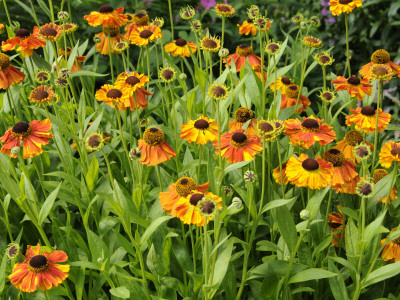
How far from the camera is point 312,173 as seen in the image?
4.02ft

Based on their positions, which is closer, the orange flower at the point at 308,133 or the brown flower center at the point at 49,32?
the orange flower at the point at 308,133

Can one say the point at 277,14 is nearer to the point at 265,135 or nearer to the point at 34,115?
the point at 34,115

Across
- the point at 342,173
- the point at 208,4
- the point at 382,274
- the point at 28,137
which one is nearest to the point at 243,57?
the point at 342,173

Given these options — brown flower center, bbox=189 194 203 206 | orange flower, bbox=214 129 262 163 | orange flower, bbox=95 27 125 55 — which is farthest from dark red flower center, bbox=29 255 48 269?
orange flower, bbox=95 27 125 55

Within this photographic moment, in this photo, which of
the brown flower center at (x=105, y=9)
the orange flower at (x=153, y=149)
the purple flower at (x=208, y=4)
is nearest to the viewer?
the orange flower at (x=153, y=149)

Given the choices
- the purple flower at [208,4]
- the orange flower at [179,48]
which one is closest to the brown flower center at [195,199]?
the orange flower at [179,48]

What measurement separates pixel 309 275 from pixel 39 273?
64 cm

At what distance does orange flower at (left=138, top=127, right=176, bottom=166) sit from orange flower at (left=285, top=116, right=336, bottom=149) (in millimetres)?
327

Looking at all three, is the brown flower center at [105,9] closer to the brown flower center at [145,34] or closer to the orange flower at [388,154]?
the brown flower center at [145,34]

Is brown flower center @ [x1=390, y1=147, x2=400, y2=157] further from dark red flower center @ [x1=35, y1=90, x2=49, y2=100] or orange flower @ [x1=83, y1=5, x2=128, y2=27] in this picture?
orange flower @ [x1=83, y1=5, x2=128, y2=27]

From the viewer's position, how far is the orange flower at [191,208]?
1.10 metres

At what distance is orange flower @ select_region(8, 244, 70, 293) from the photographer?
3.83 feet

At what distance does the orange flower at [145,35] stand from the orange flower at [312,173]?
0.75 m

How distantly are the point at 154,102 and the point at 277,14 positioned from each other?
2011 mm
